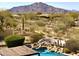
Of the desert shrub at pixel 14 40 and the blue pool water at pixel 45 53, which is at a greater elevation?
the desert shrub at pixel 14 40

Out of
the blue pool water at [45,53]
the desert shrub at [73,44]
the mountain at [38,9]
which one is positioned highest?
the mountain at [38,9]

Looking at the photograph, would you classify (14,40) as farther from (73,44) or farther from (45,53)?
(73,44)

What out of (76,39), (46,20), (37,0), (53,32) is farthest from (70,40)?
(37,0)

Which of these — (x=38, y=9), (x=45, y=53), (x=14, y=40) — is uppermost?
(x=38, y=9)

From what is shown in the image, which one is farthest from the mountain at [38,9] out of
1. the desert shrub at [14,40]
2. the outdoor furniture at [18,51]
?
the outdoor furniture at [18,51]

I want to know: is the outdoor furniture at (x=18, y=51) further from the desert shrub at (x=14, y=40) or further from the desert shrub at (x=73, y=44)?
the desert shrub at (x=73, y=44)

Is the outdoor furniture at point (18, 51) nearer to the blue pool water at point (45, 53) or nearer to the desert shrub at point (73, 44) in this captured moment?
the blue pool water at point (45, 53)

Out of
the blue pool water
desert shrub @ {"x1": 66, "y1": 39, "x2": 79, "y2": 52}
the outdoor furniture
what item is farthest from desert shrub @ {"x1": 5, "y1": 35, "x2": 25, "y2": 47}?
desert shrub @ {"x1": 66, "y1": 39, "x2": 79, "y2": 52}

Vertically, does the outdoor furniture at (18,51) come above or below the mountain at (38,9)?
below

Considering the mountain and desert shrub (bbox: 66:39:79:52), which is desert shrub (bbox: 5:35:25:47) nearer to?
the mountain

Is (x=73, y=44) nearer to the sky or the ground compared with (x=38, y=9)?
nearer to the ground

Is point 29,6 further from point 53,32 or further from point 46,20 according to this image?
point 53,32

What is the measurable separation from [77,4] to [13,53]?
0.78 metres

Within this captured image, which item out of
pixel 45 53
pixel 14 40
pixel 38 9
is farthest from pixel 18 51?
pixel 38 9
